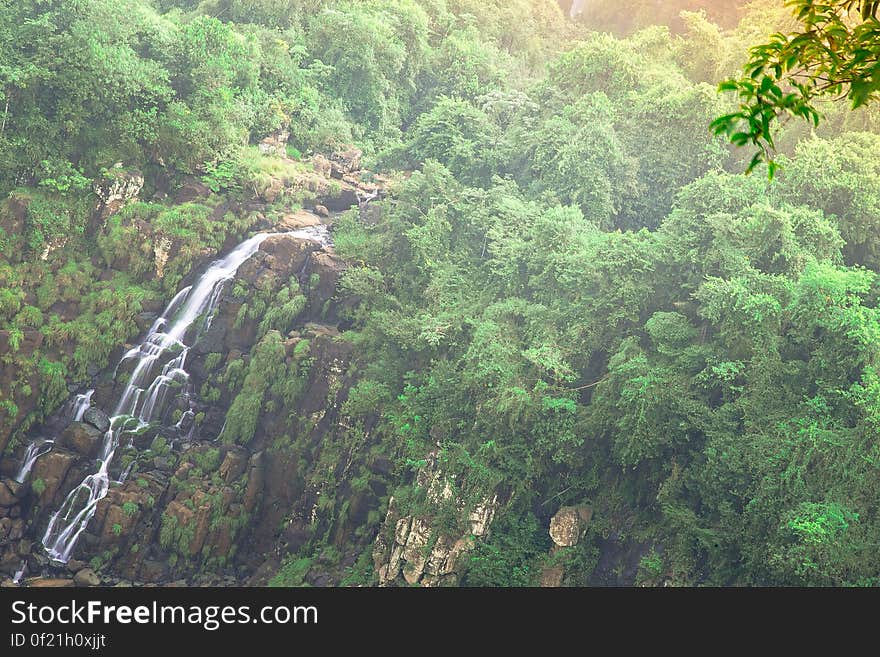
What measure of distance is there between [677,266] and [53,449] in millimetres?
11576

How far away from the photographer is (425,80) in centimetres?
2481

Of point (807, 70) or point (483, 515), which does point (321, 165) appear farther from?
point (807, 70)

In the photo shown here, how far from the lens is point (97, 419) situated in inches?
563

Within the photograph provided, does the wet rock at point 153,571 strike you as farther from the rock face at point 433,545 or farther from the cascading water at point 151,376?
the rock face at point 433,545

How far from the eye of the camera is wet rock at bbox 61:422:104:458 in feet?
45.8

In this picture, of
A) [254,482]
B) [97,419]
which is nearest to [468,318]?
[254,482]

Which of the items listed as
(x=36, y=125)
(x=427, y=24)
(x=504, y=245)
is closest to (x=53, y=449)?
(x=36, y=125)

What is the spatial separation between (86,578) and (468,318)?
773 centimetres

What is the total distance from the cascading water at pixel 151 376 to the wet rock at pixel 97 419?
0.11 meters

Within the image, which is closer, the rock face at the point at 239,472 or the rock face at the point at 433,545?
the rock face at the point at 433,545

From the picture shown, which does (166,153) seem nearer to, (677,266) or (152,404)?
(152,404)

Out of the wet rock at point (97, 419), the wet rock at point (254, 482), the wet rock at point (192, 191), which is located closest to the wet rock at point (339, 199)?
the wet rock at point (192, 191)

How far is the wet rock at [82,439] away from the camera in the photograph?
1396 cm

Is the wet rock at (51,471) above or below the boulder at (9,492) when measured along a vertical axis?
above
